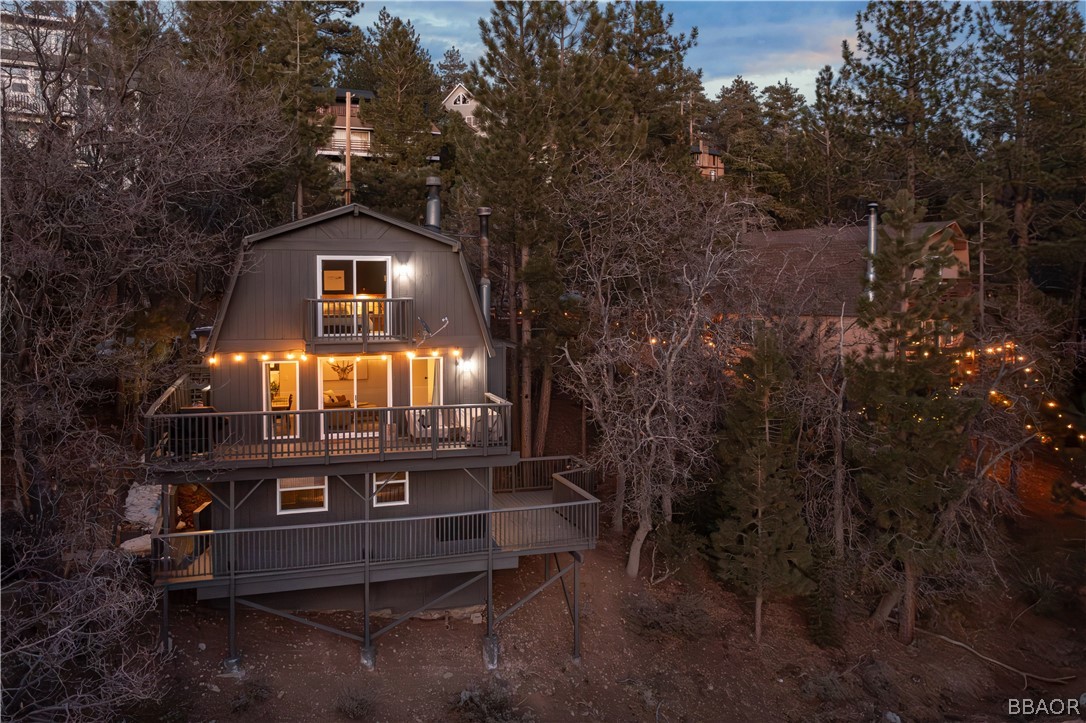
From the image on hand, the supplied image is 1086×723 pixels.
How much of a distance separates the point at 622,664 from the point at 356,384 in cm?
836

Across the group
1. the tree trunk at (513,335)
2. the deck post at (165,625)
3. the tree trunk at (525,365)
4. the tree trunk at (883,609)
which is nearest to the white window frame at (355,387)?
the deck post at (165,625)

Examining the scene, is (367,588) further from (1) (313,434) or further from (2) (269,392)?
(2) (269,392)

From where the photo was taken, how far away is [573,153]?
818 inches

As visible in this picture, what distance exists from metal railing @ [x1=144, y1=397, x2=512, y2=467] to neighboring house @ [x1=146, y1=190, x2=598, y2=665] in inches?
1.6

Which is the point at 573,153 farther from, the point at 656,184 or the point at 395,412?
the point at 395,412

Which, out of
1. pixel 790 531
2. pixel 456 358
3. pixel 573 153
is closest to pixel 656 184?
pixel 573 153

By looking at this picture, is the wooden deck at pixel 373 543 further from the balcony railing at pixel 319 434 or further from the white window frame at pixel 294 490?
the balcony railing at pixel 319 434

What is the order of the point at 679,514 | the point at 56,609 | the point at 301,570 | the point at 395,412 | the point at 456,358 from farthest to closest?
the point at 679,514
the point at 456,358
the point at 395,412
the point at 301,570
the point at 56,609

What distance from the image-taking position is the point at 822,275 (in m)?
24.3

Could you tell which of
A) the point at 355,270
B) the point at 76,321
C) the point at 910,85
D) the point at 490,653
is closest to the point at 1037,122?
the point at 910,85

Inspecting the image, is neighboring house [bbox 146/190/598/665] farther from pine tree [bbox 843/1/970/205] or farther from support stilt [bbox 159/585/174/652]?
pine tree [bbox 843/1/970/205]

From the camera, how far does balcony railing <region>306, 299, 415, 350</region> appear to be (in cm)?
1537

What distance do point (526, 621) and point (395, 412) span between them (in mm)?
5651

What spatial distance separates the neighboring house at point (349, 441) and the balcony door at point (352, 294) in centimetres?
3
